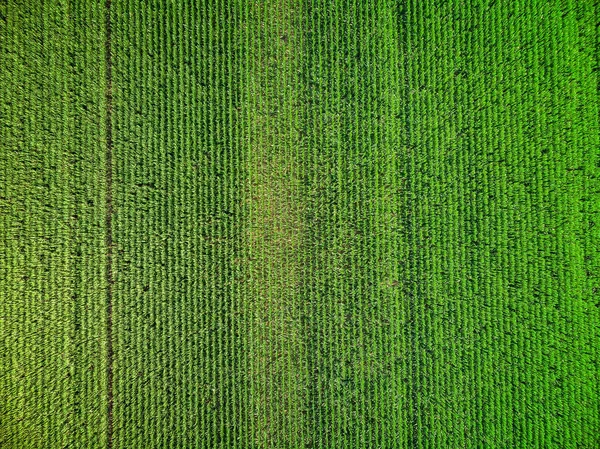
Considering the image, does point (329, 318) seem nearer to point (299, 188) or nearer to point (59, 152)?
point (299, 188)

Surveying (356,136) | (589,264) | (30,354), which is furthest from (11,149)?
(589,264)

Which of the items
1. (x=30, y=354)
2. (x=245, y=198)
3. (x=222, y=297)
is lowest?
(x=30, y=354)

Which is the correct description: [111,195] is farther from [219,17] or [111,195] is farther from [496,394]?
[496,394]

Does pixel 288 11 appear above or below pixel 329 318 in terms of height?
above

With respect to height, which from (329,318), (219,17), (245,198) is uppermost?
(219,17)

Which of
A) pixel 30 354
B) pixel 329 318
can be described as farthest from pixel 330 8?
pixel 30 354

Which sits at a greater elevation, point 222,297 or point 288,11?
point 288,11
